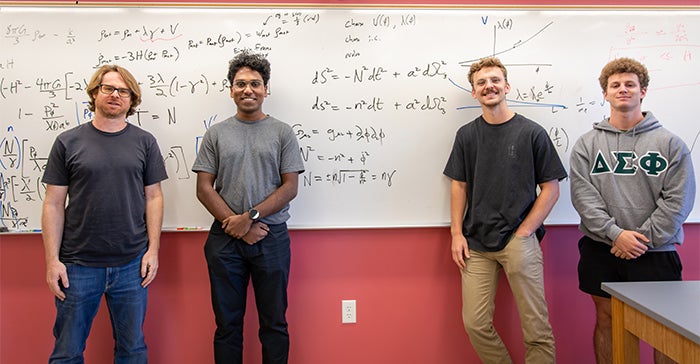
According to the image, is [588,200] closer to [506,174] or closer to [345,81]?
[506,174]

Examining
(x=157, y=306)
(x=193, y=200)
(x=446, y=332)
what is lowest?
(x=446, y=332)

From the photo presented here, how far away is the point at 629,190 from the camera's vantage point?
5.74 ft

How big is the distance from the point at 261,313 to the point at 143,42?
1416 mm

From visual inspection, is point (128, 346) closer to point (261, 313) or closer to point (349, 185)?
point (261, 313)

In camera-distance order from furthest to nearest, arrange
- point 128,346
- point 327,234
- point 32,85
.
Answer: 1. point 327,234
2. point 32,85
3. point 128,346

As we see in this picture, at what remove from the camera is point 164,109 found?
77.9 inches

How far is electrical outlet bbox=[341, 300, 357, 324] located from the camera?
6.82 feet

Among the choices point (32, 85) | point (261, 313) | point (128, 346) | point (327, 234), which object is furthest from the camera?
point (327, 234)

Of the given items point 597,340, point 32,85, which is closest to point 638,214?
point 597,340

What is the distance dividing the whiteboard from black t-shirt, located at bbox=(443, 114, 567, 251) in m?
0.23

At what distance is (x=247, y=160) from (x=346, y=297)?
882mm

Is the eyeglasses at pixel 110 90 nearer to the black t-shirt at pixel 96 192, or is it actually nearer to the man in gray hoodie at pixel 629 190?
the black t-shirt at pixel 96 192

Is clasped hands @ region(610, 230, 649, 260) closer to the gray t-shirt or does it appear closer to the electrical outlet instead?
the electrical outlet

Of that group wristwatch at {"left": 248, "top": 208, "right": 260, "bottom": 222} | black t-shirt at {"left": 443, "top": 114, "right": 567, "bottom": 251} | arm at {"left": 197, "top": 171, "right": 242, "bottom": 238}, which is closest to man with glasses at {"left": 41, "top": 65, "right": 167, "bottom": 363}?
arm at {"left": 197, "top": 171, "right": 242, "bottom": 238}
